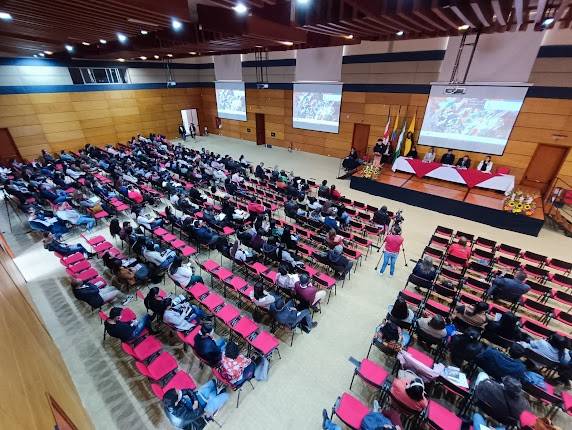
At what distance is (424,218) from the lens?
10.5 metres

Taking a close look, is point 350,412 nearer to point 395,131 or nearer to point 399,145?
point 399,145

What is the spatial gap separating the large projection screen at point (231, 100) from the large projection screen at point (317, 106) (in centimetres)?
501

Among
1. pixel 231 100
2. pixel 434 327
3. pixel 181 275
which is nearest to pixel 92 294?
pixel 181 275

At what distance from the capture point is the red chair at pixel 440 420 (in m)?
3.62

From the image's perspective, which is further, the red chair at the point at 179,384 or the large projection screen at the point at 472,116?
the large projection screen at the point at 472,116

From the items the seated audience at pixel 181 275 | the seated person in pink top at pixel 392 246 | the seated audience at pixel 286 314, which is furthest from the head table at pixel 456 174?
the seated audience at pixel 181 275

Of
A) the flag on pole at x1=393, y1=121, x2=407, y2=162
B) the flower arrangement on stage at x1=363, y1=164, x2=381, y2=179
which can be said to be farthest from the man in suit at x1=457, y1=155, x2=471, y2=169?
the flower arrangement on stage at x1=363, y1=164, x2=381, y2=179

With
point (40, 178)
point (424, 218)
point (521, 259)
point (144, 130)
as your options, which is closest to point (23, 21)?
point (40, 178)

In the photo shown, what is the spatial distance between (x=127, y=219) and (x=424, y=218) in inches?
444

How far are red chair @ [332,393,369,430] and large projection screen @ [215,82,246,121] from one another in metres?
20.8

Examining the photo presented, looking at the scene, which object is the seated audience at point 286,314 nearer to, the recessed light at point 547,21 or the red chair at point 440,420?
the red chair at point 440,420

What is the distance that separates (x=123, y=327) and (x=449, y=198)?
11281 millimetres

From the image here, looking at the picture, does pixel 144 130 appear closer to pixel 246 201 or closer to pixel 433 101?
pixel 246 201

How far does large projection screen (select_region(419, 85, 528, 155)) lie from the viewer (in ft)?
37.1
